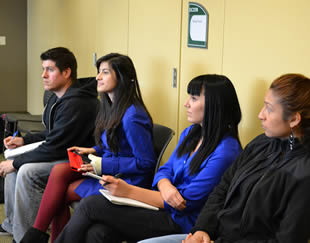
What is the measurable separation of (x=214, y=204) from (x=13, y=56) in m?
6.75

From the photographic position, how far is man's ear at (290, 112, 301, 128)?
174cm

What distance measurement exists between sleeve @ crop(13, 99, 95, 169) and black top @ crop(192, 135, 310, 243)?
132 centimetres

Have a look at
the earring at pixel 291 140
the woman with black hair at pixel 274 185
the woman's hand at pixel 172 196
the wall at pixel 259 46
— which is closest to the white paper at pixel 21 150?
the woman's hand at pixel 172 196

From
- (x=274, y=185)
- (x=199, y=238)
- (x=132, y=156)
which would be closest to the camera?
(x=274, y=185)

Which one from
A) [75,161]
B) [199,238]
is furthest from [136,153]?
[199,238]

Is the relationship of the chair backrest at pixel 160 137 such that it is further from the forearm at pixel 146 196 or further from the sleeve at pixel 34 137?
the sleeve at pixel 34 137

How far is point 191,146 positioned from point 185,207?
1.06ft

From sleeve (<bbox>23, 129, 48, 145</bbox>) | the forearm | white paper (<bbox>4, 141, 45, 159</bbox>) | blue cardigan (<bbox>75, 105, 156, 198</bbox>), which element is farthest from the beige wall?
white paper (<bbox>4, 141, 45, 159</bbox>)

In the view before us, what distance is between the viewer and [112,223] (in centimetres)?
222

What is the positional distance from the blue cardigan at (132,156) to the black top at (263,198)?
0.67 metres

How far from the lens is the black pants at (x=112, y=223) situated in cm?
219

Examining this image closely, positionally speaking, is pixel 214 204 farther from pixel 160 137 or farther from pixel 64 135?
pixel 64 135

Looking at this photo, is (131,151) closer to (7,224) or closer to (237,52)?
(237,52)

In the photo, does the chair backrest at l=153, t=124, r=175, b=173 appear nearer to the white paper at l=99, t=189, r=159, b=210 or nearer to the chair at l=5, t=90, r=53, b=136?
the white paper at l=99, t=189, r=159, b=210
